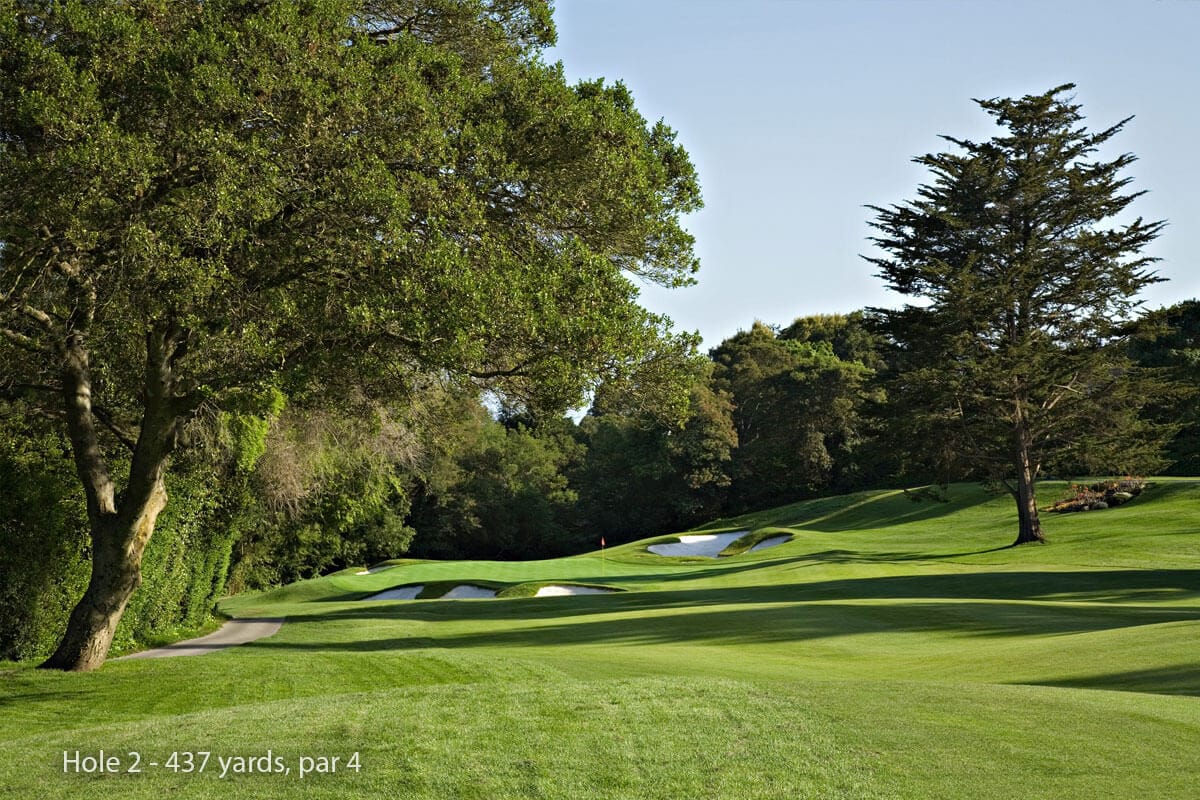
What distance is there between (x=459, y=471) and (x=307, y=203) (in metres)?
54.1

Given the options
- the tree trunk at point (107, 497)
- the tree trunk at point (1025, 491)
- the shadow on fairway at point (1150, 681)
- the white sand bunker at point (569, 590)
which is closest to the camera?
the shadow on fairway at point (1150, 681)

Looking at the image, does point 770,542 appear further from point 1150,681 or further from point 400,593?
point 1150,681

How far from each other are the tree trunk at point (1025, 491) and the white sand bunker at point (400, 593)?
21832 mm

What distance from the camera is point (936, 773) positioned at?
6793 mm

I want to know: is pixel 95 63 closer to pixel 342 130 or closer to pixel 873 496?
pixel 342 130

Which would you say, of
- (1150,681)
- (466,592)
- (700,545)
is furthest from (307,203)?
(700,545)

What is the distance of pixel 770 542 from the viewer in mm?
45844

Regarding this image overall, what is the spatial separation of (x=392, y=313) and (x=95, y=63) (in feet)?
14.3

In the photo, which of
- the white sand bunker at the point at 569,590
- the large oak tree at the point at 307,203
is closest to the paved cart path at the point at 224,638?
the large oak tree at the point at 307,203

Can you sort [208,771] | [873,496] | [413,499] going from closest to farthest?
[208,771] < [873,496] < [413,499]

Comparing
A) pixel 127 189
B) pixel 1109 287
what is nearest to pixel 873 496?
pixel 1109 287

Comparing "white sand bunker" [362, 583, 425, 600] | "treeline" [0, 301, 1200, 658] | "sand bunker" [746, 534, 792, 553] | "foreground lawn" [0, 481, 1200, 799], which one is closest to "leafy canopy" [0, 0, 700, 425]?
"treeline" [0, 301, 1200, 658]

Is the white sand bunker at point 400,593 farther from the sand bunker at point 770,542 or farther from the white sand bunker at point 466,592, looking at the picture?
the sand bunker at point 770,542

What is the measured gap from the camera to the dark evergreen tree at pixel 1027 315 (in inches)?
1391
